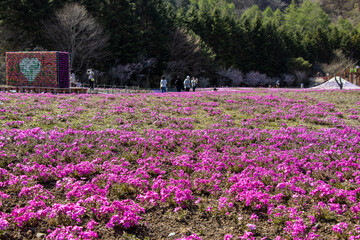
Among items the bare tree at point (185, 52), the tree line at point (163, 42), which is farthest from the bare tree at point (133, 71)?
the bare tree at point (185, 52)

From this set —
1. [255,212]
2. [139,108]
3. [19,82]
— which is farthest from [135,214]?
[19,82]

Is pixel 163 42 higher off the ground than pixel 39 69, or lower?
higher

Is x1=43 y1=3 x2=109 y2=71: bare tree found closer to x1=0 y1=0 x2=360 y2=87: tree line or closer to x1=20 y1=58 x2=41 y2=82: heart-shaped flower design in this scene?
x1=0 y1=0 x2=360 y2=87: tree line

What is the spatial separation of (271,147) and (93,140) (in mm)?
5330

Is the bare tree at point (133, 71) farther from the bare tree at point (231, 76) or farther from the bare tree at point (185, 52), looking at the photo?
the bare tree at point (231, 76)

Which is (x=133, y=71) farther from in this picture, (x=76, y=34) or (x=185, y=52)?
(x=185, y=52)

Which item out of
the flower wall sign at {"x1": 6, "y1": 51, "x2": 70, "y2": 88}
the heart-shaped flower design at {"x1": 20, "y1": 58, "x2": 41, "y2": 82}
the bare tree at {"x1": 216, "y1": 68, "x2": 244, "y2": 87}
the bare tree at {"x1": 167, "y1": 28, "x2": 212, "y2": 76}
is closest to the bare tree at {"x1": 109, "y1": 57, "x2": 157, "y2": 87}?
the bare tree at {"x1": 167, "y1": 28, "x2": 212, "y2": 76}

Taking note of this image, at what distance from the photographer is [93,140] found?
949 centimetres

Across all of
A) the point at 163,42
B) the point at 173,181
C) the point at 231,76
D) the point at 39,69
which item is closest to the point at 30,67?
the point at 39,69

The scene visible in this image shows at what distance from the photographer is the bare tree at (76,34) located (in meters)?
45.5

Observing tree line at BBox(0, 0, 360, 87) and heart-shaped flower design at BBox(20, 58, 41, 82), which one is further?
tree line at BBox(0, 0, 360, 87)

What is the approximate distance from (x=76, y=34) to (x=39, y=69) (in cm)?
1906

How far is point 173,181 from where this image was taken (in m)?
6.55

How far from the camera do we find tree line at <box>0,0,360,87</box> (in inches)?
1820
